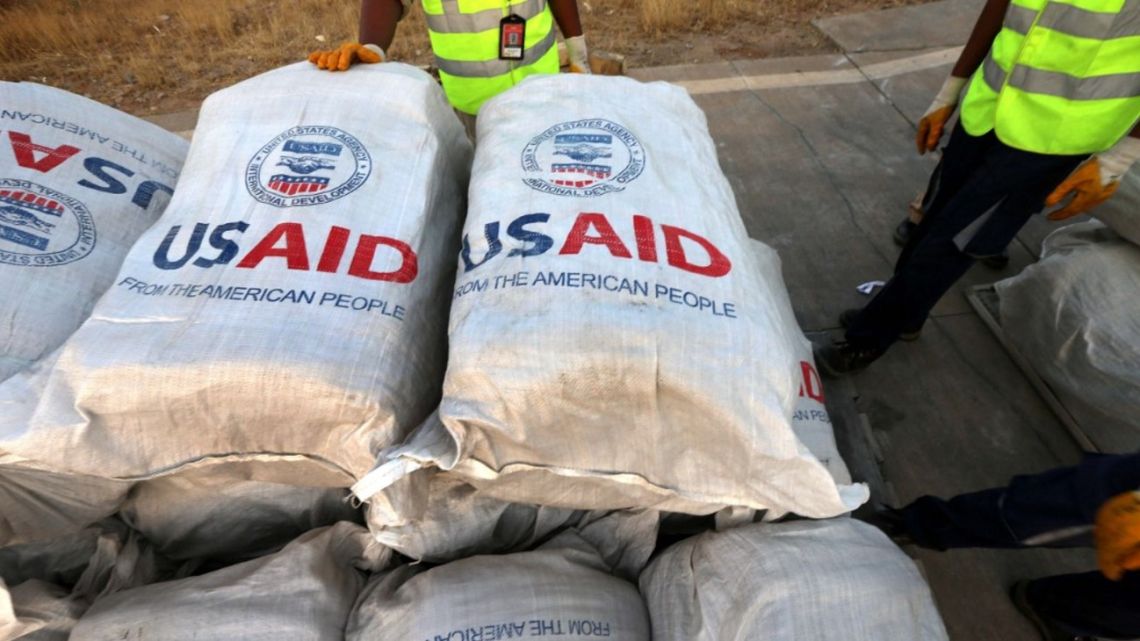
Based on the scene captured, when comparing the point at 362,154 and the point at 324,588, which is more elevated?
the point at 362,154

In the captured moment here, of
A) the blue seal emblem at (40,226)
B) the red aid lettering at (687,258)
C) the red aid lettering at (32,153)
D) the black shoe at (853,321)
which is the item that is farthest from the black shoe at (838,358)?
the red aid lettering at (32,153)

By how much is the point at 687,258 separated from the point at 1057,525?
0.99 m

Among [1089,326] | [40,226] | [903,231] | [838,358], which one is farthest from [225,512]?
[903,231]

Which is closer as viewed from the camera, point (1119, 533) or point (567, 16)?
point (1119, 533)

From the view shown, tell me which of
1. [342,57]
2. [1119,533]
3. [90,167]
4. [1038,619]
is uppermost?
[342,57]

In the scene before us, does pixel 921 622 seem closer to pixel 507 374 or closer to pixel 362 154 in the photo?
pixel 507 374

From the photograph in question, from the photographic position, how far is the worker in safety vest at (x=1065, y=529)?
114 centimetres

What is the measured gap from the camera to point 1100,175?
1618mm

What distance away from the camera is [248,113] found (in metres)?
1.42

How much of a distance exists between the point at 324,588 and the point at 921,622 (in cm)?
111

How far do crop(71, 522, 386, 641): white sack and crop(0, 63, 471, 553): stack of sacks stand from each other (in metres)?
0.16

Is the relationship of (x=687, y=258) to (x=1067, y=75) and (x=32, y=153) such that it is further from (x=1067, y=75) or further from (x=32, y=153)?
(x=32, y=153)

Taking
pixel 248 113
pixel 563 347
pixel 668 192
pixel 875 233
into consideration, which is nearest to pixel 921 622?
pixel 563 347

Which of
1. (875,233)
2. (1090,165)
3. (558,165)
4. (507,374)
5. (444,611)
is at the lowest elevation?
(875,233)
